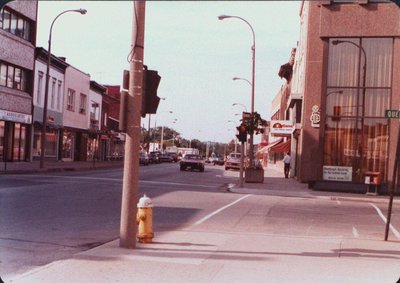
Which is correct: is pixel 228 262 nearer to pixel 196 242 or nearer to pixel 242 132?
pixel 196 242

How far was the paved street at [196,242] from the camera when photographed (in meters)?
7.27

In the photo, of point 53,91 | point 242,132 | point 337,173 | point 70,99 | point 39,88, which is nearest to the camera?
point 242,132

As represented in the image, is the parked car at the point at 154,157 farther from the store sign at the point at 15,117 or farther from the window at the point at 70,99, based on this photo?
the store sign at the point at 15,117

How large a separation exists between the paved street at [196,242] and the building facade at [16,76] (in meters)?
19.4

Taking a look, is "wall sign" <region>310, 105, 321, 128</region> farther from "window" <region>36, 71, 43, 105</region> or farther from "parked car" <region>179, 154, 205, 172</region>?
"window" <region>36, 71, 43, 105</region>

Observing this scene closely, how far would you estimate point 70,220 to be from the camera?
12367 millimetres

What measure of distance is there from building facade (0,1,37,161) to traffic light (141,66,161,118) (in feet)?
92.2

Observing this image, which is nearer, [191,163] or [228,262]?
[228,262]

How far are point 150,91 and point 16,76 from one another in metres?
31.6

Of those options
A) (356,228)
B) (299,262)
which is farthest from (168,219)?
(299,262)

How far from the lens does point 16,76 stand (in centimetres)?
3797

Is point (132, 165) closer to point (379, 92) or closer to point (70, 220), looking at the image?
point (70, 220)

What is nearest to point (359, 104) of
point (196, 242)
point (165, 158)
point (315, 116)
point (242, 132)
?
point (315, 116)

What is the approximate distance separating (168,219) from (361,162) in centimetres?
1783
